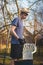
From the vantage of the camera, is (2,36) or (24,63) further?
(2,36)

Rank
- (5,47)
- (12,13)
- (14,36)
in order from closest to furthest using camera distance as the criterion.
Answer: (14,36)
(5,47)
(12,13)

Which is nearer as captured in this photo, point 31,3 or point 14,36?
point 14,36

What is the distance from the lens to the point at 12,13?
6250 mm

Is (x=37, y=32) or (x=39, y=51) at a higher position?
(x=37, y=32)

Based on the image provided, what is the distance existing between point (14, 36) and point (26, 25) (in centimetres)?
382

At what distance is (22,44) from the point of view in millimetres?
2314

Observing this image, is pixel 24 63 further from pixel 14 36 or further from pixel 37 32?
pixel 37 32

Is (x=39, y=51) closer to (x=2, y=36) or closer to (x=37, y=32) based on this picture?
(x=37, y=32)

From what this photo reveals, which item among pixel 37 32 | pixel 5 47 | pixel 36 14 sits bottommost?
pixel 5 47

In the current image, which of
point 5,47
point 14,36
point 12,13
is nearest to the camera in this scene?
point 14,36

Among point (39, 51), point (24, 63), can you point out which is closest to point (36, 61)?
point (39, 51)

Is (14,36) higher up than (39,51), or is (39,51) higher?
(14,36)

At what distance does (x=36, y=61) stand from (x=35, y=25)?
105cm

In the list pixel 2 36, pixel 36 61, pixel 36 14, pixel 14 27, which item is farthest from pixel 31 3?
pixel 14 27
